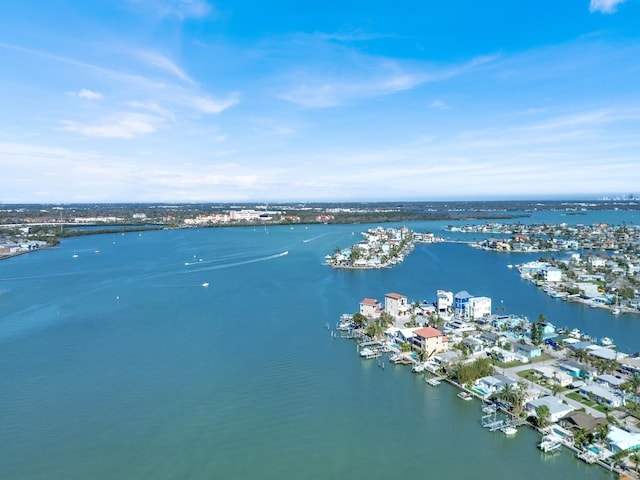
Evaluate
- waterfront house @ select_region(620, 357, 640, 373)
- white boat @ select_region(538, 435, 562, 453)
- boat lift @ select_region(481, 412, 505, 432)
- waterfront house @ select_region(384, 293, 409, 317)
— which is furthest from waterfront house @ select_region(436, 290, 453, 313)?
white boat @ select_region(538, 435, 562, 453)

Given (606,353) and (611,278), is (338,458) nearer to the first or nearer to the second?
(606,353)

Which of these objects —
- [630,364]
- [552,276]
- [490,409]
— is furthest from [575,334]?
[552,276]

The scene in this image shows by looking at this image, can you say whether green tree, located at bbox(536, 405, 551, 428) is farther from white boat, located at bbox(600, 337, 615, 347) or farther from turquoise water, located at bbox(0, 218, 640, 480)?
white boat, located at bbox(600, 337, 615, 347)

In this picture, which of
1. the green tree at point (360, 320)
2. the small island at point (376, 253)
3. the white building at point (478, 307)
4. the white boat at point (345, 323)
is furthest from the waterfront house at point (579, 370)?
the small island at point (376, 253)

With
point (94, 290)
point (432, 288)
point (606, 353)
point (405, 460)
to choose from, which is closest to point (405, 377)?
point (405, 460)

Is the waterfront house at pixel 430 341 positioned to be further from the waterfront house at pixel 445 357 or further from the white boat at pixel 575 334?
the white boat at pixel 575 334
